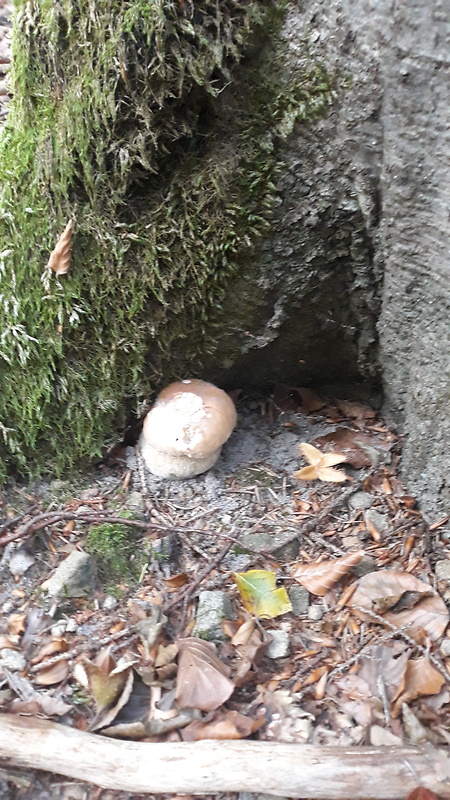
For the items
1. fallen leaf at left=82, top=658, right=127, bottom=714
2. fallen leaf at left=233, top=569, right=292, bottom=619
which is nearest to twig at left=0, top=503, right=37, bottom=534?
fallen leaf at left=82, top=658, right=127, bottom=714

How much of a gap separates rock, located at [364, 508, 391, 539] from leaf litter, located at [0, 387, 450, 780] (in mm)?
10

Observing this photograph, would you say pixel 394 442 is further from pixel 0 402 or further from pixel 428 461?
pixel 0 402

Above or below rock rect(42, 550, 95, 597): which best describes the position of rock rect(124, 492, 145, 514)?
above

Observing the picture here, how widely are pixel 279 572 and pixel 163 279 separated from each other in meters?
1.23

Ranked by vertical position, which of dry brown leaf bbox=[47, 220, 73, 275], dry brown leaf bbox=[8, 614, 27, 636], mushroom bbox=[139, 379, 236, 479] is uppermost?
dry brown leaf bbox=[47, 220, 73, 275]

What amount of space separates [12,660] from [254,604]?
2.91 feet

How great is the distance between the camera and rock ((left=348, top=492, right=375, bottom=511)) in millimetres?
2285

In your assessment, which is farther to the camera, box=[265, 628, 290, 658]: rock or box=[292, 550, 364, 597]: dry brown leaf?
box=[292, 550, 364, 597]: dry brown leaf

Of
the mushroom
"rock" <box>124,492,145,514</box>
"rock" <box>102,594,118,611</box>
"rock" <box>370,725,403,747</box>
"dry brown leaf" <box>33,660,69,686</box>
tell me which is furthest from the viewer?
"rock" <box>124,492,145,514</box>

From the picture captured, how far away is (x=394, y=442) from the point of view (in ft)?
8.02

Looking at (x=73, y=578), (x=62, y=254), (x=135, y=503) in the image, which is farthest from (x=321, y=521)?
(x=62, y=254)

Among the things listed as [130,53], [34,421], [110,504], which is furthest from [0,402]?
[130,53]

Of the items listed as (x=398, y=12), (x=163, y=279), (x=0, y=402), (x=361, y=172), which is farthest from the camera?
(x=0, y=402)

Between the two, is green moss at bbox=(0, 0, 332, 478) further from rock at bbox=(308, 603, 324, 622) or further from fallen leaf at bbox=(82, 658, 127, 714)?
rock at bbox=(308, 603, 324, 622)
